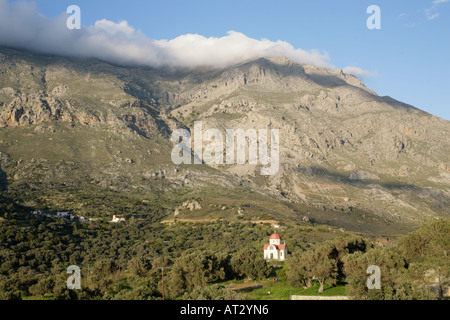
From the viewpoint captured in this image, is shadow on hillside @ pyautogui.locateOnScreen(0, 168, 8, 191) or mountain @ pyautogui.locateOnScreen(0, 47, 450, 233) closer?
shadow on hillside @ pyautogui.locateOnScreen(0, 168, 8, 191)

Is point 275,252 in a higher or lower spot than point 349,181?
lower

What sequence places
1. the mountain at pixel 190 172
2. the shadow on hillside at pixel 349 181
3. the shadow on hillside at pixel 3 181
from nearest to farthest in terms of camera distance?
the shadow on hillside at pixel 3 181, the mountain at pixel 190 172, the shadow on hillside at pixel 349 181

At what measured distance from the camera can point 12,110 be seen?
529ft

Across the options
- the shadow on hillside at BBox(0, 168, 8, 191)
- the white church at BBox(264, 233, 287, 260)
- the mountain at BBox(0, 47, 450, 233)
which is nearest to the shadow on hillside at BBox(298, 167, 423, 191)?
the mountain at BBox(0, 47, 450, 233)

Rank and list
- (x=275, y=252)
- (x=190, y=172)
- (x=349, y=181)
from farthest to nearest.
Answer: (x=349, y=181)
(x=190, y=172)
(x=275, y=252)

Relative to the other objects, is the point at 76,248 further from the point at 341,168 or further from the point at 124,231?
the point at 341,168

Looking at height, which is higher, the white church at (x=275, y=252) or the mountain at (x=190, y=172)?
the mountain at (x=190, y=172)

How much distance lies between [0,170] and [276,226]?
90.2 metres

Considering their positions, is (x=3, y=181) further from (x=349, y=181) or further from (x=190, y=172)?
(x=349, y=181)

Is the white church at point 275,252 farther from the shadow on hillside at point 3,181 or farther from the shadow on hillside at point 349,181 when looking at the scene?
the shadow on hillside at point 349,181

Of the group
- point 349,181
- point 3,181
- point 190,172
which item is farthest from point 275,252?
point 349,181

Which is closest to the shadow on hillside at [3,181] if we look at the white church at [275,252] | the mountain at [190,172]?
the mountain at [190,172]

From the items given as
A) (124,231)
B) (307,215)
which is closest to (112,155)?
(124,231)

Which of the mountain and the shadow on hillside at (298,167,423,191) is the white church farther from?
the shadow on hillside at (298,167,423,191)
